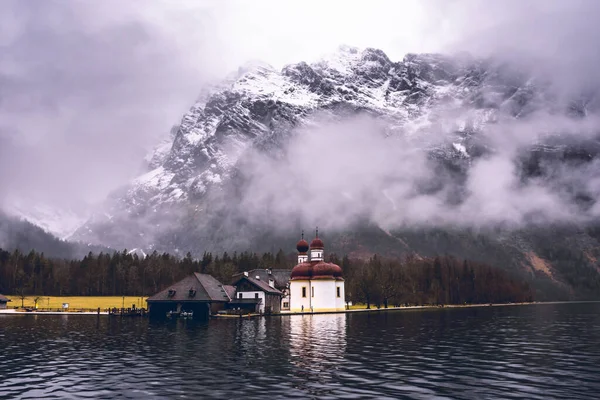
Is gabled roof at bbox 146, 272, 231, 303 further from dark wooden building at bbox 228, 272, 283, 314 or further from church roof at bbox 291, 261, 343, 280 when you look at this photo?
church roof at bbox 291, 261, 343, 280

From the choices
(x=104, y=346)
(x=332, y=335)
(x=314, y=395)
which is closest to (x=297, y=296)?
(x=332, y=335)

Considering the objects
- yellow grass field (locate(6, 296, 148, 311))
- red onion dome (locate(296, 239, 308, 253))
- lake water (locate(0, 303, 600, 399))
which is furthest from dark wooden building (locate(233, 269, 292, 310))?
lake water (locate(0, 303, 600, 399))

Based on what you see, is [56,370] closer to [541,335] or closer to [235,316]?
[541,335]

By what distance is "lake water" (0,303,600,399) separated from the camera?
32.8 metres

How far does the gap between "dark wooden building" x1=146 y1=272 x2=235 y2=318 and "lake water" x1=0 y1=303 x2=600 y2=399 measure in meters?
51.2

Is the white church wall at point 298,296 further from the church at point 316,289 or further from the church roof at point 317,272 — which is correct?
the church roof at point 317,272

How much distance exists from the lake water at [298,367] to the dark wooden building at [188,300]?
168 ft

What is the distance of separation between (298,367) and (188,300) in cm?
8066

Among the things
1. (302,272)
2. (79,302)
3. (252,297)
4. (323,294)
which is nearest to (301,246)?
(302,272)

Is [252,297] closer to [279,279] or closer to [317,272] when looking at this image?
[317,272]

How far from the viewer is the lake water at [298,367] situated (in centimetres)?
3281

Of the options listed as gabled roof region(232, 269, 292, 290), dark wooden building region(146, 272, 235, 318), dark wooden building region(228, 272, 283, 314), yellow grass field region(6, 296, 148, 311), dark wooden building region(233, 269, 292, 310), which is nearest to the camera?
dark wooden building region(146, 272, 235, 318)

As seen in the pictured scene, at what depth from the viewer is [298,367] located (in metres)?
42.3

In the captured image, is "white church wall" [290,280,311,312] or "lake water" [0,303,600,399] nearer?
"lake water" [0,303,600,399]
